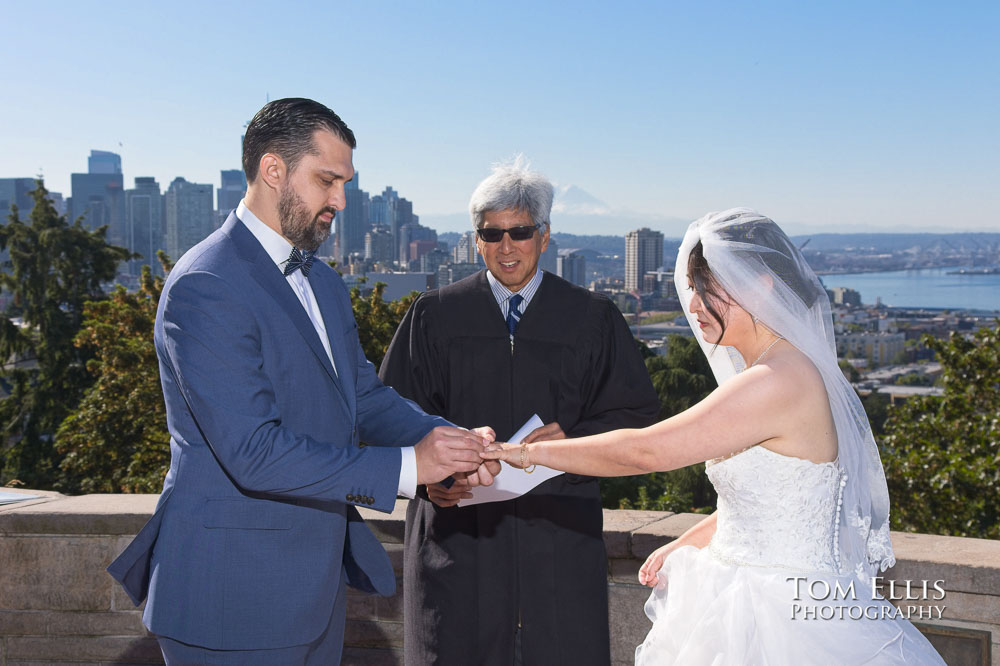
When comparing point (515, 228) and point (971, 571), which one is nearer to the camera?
point (971, 571)

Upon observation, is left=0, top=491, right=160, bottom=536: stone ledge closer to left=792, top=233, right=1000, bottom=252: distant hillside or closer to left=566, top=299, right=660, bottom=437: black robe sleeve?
left=566, top=299, right=660, bottom=437: black robe sleeve

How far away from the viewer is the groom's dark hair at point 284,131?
2.28m

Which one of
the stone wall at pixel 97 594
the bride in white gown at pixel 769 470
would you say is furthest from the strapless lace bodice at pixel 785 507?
the stone wall at pixel 97 594

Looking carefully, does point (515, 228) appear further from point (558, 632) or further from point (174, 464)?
point (174, 464)

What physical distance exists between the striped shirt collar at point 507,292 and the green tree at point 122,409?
15.1 meters

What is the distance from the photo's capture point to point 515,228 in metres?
3.39

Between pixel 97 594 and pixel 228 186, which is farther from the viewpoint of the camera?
pixel 228 186

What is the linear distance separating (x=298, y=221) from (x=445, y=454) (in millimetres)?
730

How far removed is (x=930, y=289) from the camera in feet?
500

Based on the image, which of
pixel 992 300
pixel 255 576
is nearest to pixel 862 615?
pixel 255 576

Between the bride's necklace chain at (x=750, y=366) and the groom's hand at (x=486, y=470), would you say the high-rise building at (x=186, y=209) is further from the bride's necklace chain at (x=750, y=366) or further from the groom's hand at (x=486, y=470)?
the bride's necklace chain at (x=750, y=366)

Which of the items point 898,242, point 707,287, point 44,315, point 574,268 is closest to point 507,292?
point 707,287

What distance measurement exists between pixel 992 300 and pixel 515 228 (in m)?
147

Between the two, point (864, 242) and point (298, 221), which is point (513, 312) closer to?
point (298, 221)
